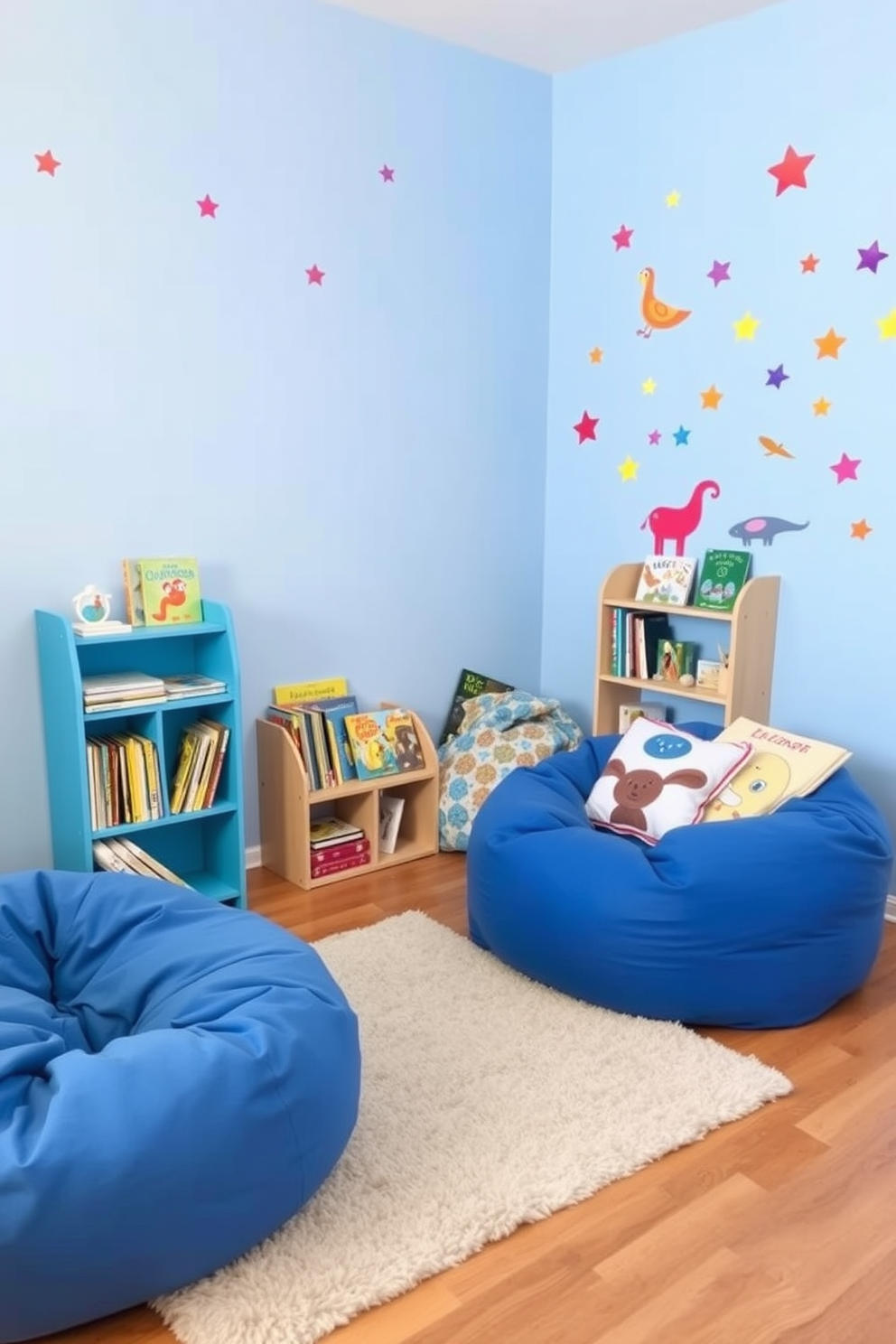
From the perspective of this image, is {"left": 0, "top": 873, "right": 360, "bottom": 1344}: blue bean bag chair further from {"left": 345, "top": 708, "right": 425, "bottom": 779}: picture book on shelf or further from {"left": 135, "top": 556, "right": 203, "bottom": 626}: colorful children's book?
{"left": 345, "top": 708, "right": 425, "bottom": 779}: picture book on shelf

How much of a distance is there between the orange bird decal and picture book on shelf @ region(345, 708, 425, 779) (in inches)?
59.4

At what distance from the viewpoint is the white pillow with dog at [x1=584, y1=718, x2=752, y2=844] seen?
2805mm

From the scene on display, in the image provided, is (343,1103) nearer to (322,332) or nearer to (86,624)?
(86,624)

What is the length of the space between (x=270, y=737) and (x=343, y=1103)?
1639 mm

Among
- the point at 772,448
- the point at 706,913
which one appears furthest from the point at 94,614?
the point at 772,448

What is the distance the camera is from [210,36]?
2951mm

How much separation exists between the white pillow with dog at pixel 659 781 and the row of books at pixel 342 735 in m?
0.72

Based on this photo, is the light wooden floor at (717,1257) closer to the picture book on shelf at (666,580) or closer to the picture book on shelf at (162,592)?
the picture book on shelf at (666,580)

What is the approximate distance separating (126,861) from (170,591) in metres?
0.74

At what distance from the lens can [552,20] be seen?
325 cm

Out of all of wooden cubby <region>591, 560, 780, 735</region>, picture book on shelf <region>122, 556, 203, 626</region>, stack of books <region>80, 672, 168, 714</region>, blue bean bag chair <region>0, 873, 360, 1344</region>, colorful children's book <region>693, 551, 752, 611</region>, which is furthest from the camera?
colorful children's book <region>693, 551, 752, 611</region>

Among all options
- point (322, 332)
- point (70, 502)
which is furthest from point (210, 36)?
point (70, 502)

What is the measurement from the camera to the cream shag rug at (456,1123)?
1690 millimetres

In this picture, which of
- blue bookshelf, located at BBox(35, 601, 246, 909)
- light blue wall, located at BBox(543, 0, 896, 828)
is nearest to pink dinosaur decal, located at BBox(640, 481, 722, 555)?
light blue wall, located at BBox(543, 0, 896, 828)
